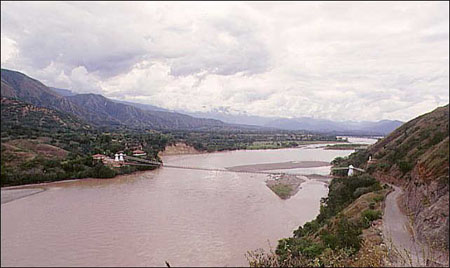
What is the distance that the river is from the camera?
8.15 metres

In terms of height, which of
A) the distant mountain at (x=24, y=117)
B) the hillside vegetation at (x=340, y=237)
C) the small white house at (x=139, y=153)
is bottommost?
the hillside vegetation at (x=340, y=237)

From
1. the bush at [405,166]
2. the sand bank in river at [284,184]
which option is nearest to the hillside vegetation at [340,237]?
the bush at [405,166]

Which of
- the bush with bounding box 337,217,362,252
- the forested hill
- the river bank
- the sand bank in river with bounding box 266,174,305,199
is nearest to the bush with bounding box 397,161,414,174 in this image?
the forested hill

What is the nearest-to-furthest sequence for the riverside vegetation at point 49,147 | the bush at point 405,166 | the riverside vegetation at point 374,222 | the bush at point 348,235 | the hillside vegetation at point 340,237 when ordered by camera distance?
1. the riverside vegetation at point 374,222
2. the hillside vegetation at point 340,237
3. the riverside vegetation at point 49,147
4. the bush at point 348,235
5. the bush at point 405,166

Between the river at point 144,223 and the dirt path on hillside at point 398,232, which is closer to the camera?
the dirt path on hillside at point 398,232

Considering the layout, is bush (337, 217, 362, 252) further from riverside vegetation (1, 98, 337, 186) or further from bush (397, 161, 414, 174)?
riverside vegetation (1, 98, 337, 186)

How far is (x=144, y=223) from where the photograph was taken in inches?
439

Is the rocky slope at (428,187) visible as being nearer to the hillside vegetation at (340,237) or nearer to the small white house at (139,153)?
the hillside vegetation at (340,237)

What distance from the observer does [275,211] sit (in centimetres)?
1400

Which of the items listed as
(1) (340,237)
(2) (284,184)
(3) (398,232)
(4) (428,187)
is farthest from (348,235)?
(2) (284,184)

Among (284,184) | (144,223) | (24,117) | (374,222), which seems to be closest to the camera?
(24,117)

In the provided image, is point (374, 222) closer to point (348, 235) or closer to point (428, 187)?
point (428, 187)

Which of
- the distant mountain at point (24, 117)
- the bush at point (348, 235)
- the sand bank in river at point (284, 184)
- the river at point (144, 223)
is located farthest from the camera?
the sand bank in river at point (284, 184)

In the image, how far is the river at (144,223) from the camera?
26.7 ft
